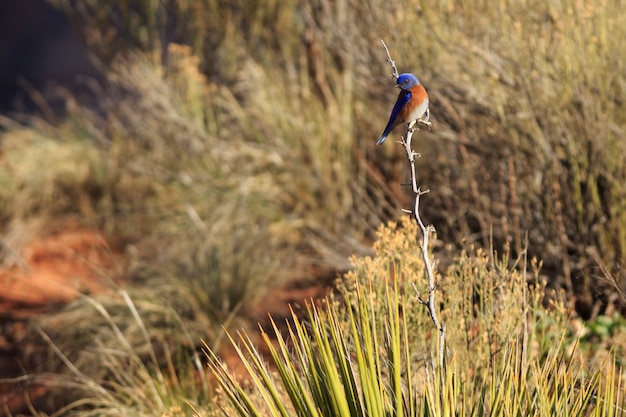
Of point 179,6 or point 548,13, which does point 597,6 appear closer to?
point 548,13

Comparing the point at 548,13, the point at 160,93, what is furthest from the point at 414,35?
the point at 160,93

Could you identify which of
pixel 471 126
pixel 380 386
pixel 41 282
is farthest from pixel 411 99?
pixel 41 282

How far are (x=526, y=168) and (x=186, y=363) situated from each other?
2024 mm

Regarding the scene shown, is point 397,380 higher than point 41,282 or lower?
higher

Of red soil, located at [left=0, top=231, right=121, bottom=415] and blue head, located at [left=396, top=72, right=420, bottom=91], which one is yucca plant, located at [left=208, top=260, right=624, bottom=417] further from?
red soil, located at [left=0, top=231, right=121, bottom=415]

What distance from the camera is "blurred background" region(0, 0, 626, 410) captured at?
4.31 m

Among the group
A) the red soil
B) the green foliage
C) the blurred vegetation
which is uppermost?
the blurred vegetation

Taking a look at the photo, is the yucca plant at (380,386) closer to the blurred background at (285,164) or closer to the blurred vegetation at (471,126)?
the blurred background at (285,164)

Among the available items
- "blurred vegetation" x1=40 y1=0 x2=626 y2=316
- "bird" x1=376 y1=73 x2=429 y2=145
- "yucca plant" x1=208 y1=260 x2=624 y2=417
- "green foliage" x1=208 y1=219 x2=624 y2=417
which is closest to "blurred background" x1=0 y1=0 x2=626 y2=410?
"blurred vegetation" x1=40 y1=0 x2=626 y2=316

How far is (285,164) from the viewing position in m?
6.08

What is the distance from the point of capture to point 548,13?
4.55 metres

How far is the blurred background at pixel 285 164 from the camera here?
14.1ft

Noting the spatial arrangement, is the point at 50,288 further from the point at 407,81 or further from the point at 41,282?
the point at 407,81

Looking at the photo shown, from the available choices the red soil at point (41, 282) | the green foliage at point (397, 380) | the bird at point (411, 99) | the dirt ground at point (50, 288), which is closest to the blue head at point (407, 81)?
the bird at point (411, 99)
